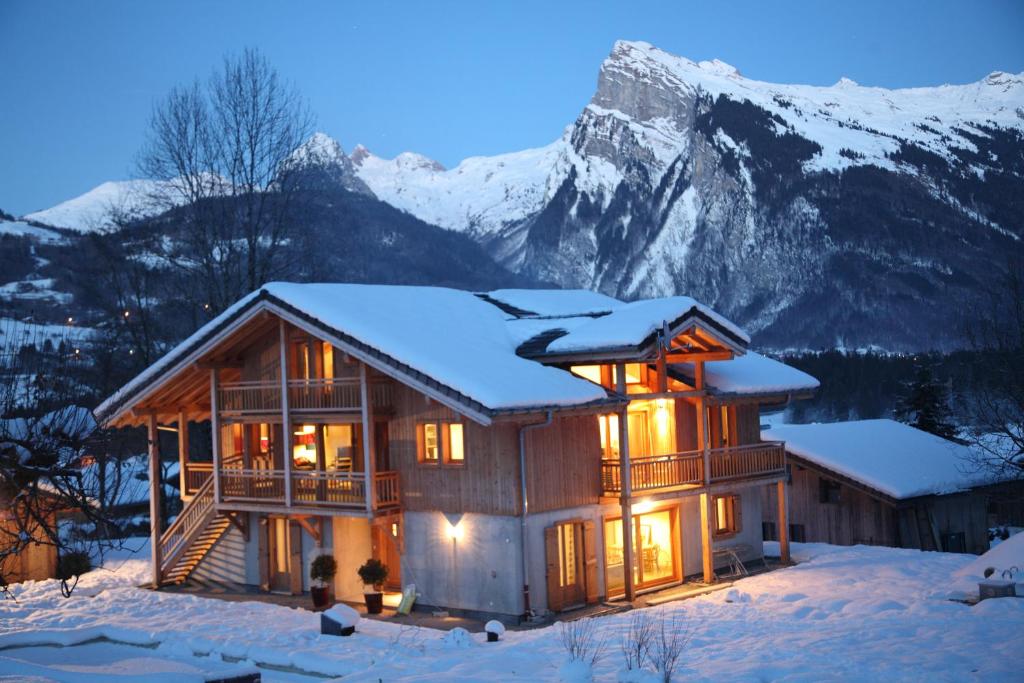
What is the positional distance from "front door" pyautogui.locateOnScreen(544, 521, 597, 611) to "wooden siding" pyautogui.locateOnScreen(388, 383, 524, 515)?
1468mm

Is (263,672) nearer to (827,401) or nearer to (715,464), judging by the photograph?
(715,464)

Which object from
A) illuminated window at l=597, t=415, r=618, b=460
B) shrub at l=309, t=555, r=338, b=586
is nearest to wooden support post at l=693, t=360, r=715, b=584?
illuminated window at l=597, t=415, r=618, b=460

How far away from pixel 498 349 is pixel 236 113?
19362mm

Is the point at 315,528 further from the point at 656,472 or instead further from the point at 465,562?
the point at 656,472

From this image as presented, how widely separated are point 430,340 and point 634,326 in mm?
4800

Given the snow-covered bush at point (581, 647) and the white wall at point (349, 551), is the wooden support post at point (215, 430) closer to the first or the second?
the white wall at point (349, 551)

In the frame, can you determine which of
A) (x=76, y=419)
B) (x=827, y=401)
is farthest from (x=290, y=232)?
(x=827, y=401)

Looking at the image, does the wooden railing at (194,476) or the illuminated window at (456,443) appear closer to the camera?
the illuminated window at (456,443)

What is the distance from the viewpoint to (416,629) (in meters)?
21.8

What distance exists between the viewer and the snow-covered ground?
16312 mm

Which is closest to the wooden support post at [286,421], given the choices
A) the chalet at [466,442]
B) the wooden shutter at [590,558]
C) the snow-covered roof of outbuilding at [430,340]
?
the chalet at [466,442]

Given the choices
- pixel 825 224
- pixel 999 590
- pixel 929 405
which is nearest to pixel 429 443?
pixel 999 590

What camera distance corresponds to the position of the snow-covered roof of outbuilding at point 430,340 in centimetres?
2209

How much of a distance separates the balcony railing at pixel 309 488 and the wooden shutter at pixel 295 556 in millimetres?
1148
